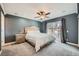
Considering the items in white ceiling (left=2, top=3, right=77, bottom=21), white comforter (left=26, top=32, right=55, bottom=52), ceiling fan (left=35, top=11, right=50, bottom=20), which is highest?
white ceiling (left=2, top=3, right=77, bottom=21)

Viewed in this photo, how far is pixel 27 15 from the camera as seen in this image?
Result: 211cm

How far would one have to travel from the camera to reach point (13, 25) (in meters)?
2.10

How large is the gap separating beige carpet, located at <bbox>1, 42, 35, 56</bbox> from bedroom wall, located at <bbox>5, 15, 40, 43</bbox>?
174 mm

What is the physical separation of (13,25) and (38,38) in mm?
617

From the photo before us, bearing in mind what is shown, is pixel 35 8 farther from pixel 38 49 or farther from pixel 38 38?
pixel 38 49

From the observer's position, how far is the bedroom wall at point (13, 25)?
2.08 m

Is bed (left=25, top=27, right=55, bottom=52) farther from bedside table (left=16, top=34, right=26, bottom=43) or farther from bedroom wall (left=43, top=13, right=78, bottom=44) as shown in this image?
bedroom wall (left=43, top=13, right=78, bottom=44)

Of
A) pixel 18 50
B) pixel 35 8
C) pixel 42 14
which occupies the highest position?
pixel 35 8

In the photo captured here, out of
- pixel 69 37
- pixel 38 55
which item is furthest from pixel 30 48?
pixel 69 37

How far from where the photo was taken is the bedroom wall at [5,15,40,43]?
2076 mm

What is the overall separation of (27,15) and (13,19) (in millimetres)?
312

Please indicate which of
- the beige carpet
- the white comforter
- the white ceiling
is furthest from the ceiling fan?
the beige carpet

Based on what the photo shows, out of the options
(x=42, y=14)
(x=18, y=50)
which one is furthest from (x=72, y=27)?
(x=18, y=50)

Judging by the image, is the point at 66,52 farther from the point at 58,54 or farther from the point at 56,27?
the point at 56,27
